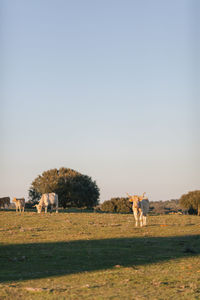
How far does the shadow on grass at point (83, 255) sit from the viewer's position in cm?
1298

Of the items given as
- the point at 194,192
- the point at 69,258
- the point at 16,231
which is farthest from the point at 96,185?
the point at 69,258

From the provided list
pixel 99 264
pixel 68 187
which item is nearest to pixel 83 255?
pixel 99 264

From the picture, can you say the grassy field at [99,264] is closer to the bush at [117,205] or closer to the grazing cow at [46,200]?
the grazing cow at [46,200]

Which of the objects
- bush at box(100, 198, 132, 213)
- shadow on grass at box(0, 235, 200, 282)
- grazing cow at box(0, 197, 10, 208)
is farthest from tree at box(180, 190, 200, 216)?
shadow on grass at box(0, 235, 200, 282)

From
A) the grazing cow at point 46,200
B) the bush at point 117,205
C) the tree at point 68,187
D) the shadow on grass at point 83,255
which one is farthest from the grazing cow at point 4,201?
the shadow on grass at point 83,255

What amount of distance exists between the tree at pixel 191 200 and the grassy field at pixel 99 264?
111 feet

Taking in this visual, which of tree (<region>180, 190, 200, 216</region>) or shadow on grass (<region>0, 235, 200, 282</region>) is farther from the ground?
tree (<region>180, 190, 200, 216</region>)

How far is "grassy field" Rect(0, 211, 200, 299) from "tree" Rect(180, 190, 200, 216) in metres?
34.0

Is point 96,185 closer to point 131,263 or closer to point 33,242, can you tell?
point 33,242

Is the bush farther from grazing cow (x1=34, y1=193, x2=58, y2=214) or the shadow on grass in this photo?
the shadow on grass

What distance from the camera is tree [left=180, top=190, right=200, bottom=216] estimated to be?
56594 millimetres

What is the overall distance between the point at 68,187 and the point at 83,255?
58.7m

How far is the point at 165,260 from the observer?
48.4 ft

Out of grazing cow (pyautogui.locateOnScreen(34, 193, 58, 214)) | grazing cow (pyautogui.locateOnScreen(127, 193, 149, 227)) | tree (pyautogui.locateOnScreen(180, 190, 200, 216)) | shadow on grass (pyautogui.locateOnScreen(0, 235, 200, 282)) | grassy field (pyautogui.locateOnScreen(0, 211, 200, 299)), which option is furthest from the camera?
tree (pyautogui.locateOnScreen(180, 190, 200, 216))
